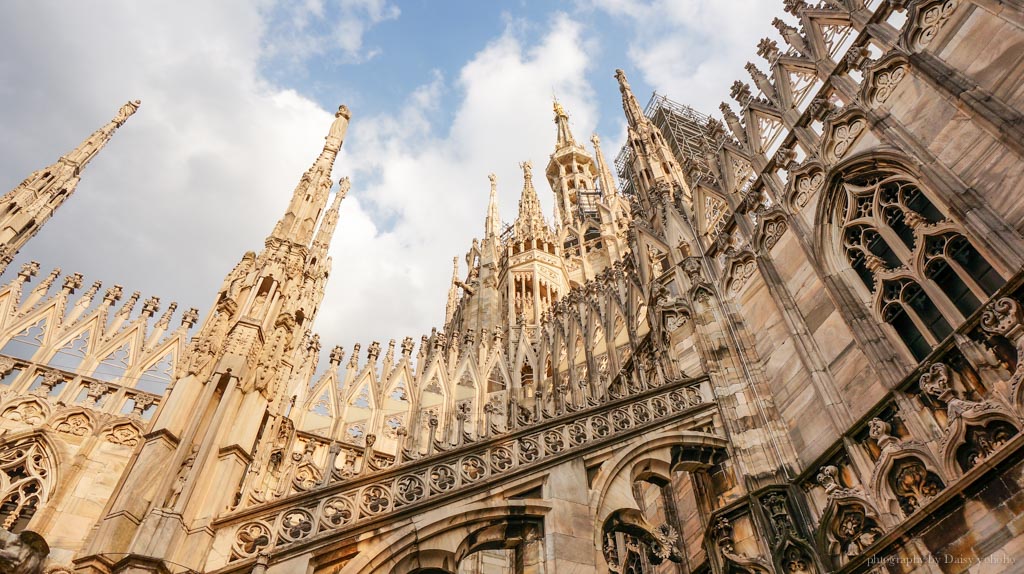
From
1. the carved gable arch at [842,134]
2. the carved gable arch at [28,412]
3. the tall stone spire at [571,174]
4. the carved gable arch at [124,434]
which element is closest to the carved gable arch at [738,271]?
the carved gable arch at [842,134]

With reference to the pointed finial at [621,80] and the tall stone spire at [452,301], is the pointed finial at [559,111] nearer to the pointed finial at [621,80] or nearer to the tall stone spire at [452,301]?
the tall stone spire at [452,301]

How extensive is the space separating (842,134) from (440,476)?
7.07m

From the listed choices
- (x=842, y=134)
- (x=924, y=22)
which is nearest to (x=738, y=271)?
(x=842, y=134)

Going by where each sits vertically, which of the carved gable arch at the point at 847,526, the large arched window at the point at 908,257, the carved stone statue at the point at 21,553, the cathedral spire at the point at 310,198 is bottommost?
the carved stone statue at the point at 21,553

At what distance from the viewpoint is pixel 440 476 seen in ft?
24.3

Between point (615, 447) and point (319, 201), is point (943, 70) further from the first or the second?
point (319, 201)

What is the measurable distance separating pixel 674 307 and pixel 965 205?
480 centimetres

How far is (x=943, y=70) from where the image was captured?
729 centimetres

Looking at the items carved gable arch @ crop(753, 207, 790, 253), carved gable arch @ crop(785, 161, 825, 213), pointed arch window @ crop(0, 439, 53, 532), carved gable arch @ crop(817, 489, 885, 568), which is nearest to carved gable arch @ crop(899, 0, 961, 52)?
carved gable arch @ crop(785, 161, 825, 213)

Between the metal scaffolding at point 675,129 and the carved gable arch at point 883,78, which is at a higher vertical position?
the metal scaffolding at point 675,129

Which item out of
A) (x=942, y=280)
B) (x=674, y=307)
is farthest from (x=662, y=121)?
(x=942, y=280)

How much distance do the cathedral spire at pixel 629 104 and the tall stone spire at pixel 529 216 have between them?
1553 centimetres

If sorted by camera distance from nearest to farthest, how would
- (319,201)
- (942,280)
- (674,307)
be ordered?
1. (942,280)
2. (674,307)
3. (319,201)

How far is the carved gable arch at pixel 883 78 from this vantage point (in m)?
8.09
